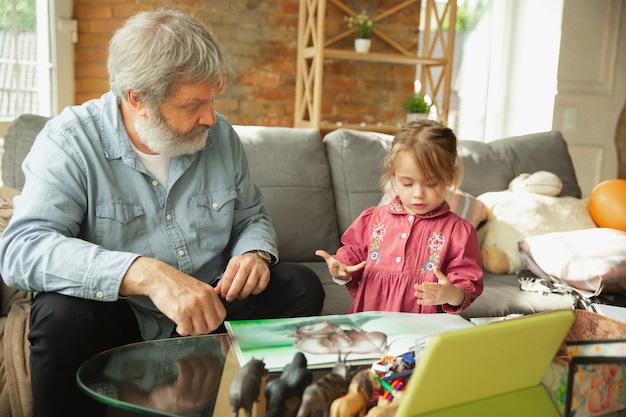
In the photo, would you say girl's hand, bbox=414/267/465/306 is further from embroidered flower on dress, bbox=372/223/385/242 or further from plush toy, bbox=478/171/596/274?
plush toy, bbox=478/171/596/274

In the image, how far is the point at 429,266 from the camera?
5.49 ft

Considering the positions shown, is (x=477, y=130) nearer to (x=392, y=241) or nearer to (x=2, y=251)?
(x=392, y=241)

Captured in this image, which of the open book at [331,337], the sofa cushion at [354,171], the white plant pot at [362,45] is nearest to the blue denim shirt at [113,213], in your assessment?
the open book at [331,337]

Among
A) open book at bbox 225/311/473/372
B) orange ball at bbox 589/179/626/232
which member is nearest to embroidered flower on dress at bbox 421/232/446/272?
open book at bbox 225/311/473/372

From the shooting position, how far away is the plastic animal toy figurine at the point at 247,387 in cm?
96

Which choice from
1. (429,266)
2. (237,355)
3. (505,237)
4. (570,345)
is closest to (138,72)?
(237,355)

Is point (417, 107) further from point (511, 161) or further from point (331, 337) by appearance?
point (331, 337)

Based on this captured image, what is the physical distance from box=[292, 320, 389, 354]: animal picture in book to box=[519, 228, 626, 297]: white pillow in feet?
3.91

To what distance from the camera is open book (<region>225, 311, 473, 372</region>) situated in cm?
112

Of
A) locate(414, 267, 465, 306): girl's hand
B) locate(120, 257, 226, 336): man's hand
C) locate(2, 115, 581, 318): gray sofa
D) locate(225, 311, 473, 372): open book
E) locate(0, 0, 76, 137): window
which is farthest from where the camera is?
locate(0, 0, 76, 137): window

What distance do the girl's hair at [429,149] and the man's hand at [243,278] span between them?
428mm

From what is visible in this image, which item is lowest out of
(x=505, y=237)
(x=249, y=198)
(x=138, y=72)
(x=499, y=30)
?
(x=505, y=237)

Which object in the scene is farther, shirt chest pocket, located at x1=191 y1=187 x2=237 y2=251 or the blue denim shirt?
shirt chest pocket, located at x1=191 y1=187 x2=237 y2=251

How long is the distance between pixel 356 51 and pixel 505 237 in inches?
68.6
